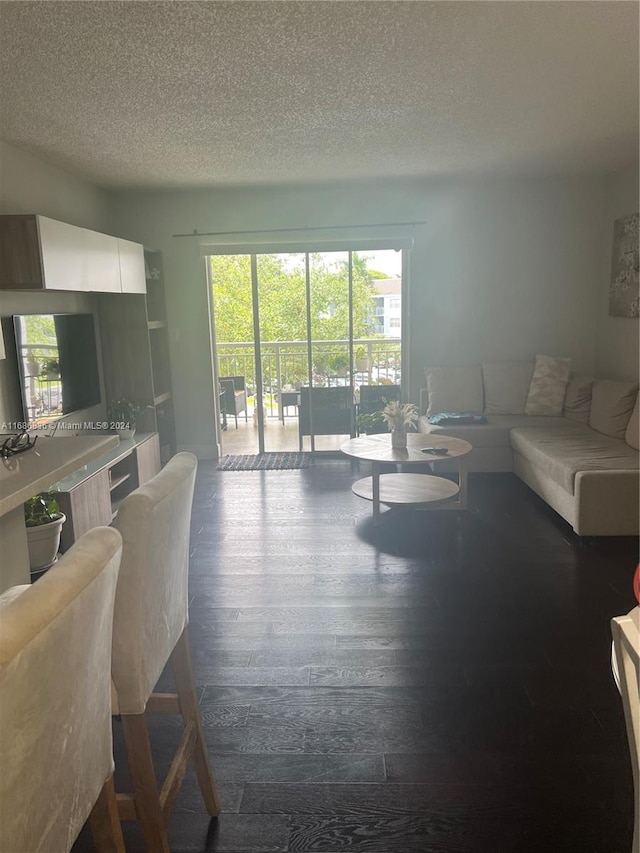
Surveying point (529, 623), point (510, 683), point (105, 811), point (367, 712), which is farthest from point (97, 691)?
point (529, 623)

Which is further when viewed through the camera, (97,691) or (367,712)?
(367,712)

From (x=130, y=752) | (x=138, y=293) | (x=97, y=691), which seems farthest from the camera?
(x=138, y=293)

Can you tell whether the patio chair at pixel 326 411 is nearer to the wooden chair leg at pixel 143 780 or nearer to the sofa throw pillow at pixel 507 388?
the sofa throw pillow at pixel 507 388

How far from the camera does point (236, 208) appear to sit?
600cm

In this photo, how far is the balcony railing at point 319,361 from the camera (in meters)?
6.34

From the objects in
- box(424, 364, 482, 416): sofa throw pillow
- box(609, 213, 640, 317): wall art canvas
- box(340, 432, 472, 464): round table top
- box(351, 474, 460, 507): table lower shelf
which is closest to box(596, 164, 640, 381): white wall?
box(609, 213, 640, 317): wall art canvas

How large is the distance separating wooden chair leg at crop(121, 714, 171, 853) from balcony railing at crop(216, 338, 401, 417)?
16.4ft

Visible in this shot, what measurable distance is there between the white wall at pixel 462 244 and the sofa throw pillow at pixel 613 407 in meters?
1.02

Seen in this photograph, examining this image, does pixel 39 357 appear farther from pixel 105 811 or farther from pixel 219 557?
pixel 105 811

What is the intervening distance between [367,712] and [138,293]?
410cm

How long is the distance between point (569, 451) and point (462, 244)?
2516 millimetres

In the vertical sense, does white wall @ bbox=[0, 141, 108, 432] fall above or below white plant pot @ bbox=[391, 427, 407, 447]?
above

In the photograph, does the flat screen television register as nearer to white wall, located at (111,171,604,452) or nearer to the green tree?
white wall, located at (111,171,604,452)

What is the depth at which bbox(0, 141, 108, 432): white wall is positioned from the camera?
3904 millimetres
